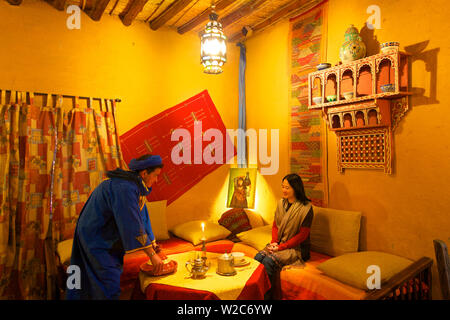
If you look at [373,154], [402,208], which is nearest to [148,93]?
[373,154]

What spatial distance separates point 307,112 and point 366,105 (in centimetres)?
99

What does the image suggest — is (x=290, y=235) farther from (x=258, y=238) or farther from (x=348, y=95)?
(x=348, y=95)

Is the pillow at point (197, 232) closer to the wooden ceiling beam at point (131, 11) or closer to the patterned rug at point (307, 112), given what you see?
the patterned rug at point (307, 112)

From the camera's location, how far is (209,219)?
191 inches

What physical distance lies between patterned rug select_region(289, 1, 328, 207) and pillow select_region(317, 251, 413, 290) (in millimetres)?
1030

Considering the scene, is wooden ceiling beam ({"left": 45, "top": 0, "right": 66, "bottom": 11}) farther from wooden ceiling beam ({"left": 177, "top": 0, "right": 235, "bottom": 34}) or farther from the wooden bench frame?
the wooden bench frame

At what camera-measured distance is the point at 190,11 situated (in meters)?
4.11

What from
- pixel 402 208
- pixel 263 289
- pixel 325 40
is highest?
pixel 325 40

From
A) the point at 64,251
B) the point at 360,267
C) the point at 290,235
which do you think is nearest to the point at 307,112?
the point at 290,235

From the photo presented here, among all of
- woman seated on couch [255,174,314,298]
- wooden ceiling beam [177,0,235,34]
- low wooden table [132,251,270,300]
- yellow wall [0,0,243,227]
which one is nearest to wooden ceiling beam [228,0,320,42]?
yellow wall [0,0,243,227]

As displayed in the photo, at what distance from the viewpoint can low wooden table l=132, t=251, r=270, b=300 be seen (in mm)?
2072
